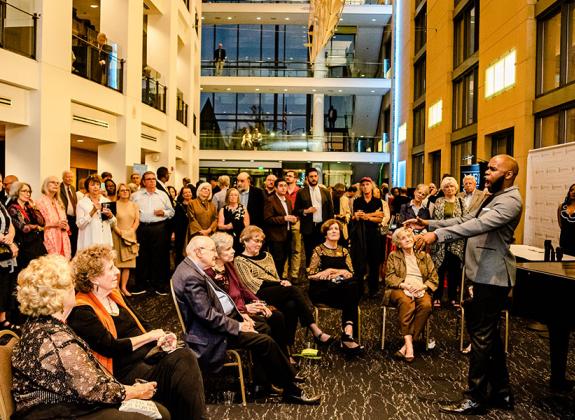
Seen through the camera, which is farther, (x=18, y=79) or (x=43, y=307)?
(x=18, y=79)

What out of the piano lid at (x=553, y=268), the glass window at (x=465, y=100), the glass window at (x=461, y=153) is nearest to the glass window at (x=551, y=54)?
the glass window at (x=461, y=153)

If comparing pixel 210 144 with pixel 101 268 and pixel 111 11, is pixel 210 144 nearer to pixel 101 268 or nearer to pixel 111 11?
pixel 111 11

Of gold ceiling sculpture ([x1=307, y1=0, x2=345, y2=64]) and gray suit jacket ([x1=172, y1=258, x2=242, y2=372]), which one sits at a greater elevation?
gold ceiling sculpture ([x1=307, y1=0, x2=345, y2=64])

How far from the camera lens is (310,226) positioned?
362 inches

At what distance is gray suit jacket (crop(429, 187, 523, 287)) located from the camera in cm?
409

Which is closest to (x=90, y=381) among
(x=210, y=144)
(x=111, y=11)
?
(x=111, y=11)

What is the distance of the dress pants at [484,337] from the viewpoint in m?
4.23

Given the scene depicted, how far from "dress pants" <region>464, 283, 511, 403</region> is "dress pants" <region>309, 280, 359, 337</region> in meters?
1.69

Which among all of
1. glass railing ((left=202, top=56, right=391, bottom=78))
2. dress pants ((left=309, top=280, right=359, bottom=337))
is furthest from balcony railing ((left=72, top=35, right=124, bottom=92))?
glass railing ((left=202, top=56, right=391, bottom=78))

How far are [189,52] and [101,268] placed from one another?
19287 millimetres

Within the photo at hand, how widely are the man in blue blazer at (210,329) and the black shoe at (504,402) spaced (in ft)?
4.16

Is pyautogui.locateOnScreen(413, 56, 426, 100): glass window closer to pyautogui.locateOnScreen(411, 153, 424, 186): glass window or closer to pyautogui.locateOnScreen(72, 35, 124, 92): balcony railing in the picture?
pyautogui.locateOnScreen(411, 153, 424, 186): glass window

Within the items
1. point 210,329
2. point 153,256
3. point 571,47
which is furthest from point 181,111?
point 210,329

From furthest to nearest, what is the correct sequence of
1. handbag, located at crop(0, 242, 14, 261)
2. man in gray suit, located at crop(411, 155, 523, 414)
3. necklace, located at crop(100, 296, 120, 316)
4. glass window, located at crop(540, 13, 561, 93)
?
glass window, located at crop(540, 13, 561, 93)
handbag, located at crop(0, 242, 14, 261)
man in gray suit, located at crop(411, 155, 523, 414)
necklace, located at crop(100, 296, 120, 316)
